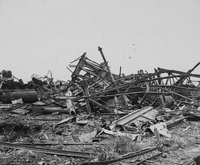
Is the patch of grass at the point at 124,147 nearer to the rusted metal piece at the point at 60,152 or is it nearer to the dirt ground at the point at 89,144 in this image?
the dirt ground at the point at 89,144

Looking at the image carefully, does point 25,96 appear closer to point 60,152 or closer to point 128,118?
point 128,118

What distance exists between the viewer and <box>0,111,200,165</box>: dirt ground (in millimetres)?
4209

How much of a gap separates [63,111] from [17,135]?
A: 3412 millimetres

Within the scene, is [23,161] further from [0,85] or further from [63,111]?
[0,85]

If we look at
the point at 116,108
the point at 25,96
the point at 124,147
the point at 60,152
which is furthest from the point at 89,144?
the point at 25,96

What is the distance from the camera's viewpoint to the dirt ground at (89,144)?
421 centimetres

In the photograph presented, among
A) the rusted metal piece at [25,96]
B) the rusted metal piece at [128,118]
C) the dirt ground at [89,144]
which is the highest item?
the rusted metal piece at [25,96]

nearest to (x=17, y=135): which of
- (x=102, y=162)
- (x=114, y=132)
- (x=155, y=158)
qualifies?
(x=114, y=132)

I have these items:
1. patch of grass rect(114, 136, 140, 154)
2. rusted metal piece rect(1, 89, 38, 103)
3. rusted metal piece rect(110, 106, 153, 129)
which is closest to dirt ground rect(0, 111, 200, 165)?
patch of grass rect(114, 136, 140, 154)

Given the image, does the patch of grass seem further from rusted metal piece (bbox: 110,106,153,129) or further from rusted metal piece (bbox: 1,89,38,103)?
rusted metal piece (bbox: 1,89,38,103)

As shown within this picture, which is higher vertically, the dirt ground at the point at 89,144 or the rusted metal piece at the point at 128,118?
the rusted metal piece at the point at 128,118

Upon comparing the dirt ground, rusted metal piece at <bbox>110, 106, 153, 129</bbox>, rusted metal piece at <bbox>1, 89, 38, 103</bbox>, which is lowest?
the dirt ground

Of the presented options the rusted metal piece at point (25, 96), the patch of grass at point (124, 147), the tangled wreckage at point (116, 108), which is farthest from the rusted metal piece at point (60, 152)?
the rusted metal piece at point (25, 96)

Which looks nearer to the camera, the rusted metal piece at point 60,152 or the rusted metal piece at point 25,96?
the rusted metal piece at point 60,152
